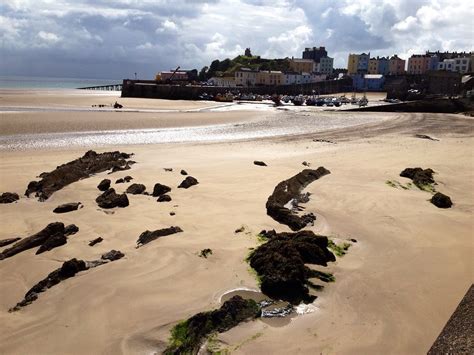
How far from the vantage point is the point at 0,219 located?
820 cm

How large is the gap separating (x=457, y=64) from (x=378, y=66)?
23.8 meters

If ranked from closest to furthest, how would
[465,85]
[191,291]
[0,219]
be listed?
[191,291] < [0,219] < [465,85]

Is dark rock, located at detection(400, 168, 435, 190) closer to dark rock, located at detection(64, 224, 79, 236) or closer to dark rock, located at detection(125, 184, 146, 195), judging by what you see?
dark rock, located at detection(125, 184, 146, 195)

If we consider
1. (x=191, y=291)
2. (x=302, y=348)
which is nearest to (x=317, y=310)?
(x=302, y=348)

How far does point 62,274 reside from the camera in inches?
217

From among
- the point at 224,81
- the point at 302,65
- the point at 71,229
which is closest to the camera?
the point at 71,229

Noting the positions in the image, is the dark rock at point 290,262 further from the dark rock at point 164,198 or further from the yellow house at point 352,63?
the yellow house at point 352,63

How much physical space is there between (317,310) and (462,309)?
5.05 feet

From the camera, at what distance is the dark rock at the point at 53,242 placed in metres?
6.42

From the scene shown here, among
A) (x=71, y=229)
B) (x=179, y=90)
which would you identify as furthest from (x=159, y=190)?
(x=179, y=90)

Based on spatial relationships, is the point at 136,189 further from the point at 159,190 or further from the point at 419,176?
the point at 419,176

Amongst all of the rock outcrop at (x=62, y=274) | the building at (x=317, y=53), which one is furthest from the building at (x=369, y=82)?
the rock outcrop at (x=62, y=274)

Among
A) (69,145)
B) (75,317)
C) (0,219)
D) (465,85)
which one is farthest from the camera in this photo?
(465,85)

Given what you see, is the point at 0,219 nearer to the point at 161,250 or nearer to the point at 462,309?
the point at 161,250
